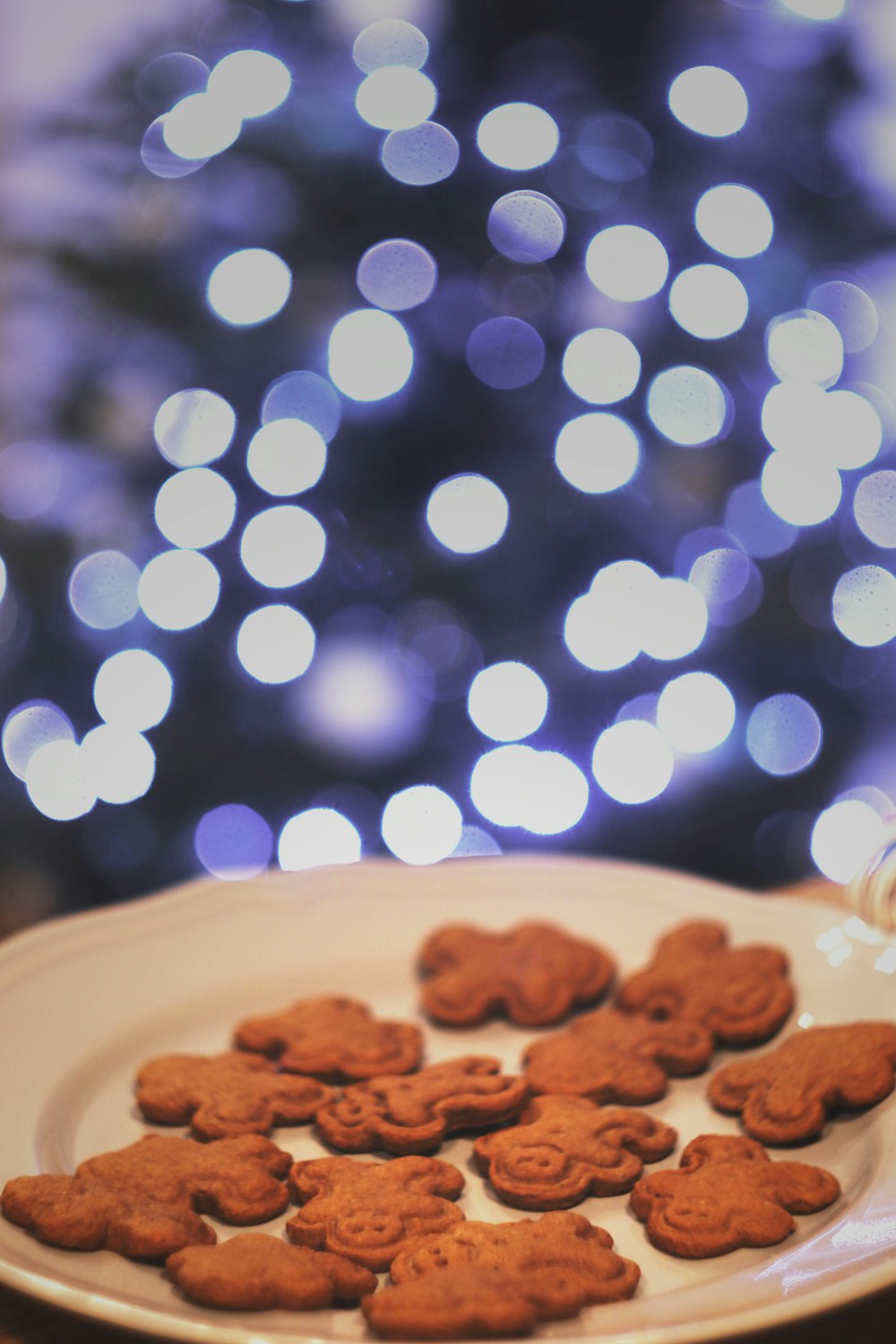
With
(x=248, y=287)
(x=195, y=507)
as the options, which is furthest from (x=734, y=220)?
(x=195, y=507)

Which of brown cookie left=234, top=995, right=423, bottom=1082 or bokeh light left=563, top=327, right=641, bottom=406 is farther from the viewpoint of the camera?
bokeh light left=563, top=327, right=641, bottom=406

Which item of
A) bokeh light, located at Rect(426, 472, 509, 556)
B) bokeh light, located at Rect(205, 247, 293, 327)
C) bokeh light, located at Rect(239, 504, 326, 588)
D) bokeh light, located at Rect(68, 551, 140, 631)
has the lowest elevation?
bokeh light, located at Rect(68, 551, 140, 631)

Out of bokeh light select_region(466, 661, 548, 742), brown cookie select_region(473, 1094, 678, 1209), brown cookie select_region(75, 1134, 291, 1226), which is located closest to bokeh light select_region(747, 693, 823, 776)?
bokeh light select_region(466, 661, 548, 742)

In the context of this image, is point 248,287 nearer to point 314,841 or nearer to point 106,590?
point 106,590

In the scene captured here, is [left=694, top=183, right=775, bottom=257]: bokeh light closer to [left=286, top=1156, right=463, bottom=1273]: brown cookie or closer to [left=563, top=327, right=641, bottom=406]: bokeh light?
[left=563, top=327, right=641, bottom=406]: bokeh light

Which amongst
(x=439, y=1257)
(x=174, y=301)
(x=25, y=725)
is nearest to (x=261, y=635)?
(x=25, y=725)

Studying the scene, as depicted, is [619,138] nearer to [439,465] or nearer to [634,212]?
[634,212]
